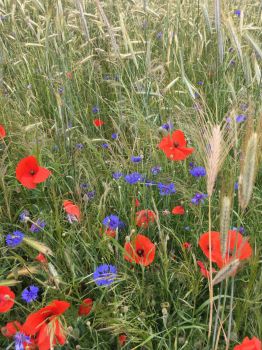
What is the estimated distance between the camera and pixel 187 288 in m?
1.41

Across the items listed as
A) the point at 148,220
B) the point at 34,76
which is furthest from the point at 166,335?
the point at 34,76

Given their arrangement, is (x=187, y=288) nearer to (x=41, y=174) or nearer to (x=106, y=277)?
(x=106, y=277)

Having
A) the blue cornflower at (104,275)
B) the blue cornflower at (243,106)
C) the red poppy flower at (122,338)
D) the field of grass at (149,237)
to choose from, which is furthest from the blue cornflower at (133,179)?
the blue cornflower at (243,106)

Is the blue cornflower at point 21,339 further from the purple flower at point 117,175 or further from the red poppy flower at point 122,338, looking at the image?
the purple flower at point 117,175

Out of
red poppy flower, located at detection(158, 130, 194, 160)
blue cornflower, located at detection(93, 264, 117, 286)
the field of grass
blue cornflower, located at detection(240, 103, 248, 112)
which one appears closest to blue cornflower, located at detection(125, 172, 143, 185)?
the field of grass

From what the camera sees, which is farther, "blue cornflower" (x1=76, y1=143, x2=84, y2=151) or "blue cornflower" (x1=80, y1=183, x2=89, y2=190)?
"blue cornflower" (x1=76, y1=143, x2=84, y2=151)

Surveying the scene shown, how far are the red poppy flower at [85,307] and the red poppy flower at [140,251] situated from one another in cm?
17

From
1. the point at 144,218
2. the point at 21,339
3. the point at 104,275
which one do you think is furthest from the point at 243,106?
the point at 21,339

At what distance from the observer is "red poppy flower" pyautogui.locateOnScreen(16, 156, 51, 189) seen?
1515 millimetres

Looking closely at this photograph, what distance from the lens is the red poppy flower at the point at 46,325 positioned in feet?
3.75

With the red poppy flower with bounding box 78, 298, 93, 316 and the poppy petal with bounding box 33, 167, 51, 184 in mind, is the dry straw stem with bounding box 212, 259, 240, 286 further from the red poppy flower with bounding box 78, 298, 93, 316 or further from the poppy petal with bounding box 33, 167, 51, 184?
the poppy petal with bounding box 33, 167, 51, 184

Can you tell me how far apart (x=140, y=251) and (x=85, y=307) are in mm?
226

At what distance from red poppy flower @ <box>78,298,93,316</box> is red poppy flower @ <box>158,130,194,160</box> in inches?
20.8

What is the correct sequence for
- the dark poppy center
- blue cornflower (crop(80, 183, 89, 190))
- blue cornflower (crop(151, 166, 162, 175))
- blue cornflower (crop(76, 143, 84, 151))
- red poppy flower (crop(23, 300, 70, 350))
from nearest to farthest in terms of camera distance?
red poppy flower (crop(23, 300, 70, 350)), the dark poppy center, blue cornflower (crop(151, 166, 162, 175)), blue cornflower (crop(80, 183, 89, 190)), blue cornflower (crop(76, 143, 84, 151))
